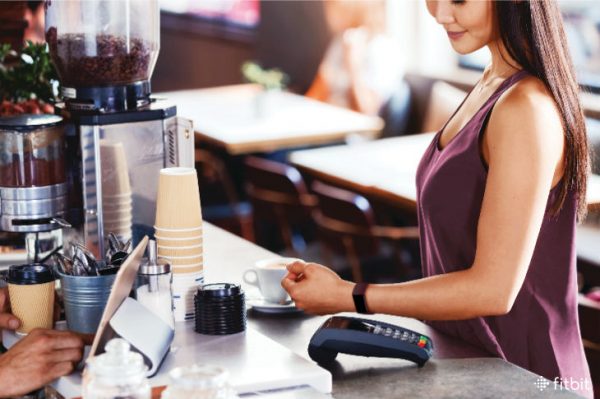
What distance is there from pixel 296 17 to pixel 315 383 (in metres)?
6.16

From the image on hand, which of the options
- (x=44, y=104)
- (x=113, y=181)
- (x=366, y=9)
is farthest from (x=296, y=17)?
(x=113, y=181)

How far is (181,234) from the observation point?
6.42 ft

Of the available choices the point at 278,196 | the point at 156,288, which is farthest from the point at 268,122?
the point at 156,288

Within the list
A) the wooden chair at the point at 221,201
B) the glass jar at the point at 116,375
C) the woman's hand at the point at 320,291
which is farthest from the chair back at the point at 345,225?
the glass jar at the point at 116,375

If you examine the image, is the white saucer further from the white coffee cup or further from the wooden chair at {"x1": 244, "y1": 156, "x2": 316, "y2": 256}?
the wooden chair at {"x1": 244, "y1": 156, "x2": 316, "y2": 256}

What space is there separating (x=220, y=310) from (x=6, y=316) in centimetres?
40

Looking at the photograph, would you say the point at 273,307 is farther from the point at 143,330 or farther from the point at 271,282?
the point at 143,330

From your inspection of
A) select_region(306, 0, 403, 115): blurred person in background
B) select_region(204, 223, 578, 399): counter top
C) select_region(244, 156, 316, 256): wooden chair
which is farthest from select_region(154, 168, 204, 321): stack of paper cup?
select_region(306, 0, 403, 115): blurred person in background

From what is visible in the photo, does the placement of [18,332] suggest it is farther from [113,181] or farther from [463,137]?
[463,137]

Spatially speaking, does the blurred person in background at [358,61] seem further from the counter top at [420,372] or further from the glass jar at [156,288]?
the glass jar at [156,288]

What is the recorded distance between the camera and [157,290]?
175 cm

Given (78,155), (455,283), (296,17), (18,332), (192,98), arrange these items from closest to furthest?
(455,283), (18,332), (78,155), (192,98), (296,17)

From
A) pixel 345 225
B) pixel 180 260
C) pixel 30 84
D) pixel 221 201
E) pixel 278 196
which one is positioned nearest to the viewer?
pixel 180 260

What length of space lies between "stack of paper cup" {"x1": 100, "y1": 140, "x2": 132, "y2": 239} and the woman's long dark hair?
831 millimetres
